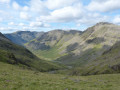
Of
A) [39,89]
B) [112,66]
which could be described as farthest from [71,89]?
[112,66]

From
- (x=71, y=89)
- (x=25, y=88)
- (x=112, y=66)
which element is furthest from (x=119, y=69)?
(x=25, y=88)

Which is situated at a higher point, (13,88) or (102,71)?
(13,88)

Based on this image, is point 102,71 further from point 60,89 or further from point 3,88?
point 3,88

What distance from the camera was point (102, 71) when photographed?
3533 inches

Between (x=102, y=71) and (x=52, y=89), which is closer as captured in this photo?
(x=52, y=89)

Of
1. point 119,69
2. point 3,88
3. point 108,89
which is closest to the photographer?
point 3,88

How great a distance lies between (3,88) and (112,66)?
9121cm

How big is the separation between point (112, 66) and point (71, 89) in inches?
3277

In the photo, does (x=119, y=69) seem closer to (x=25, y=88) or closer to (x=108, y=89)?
(x=108, y=89)

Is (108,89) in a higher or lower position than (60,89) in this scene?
lower

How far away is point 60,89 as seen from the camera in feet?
64.6

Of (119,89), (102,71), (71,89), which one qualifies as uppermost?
(71,89)

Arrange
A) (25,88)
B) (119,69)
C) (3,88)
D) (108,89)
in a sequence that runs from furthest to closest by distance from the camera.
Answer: (119,69) < (108,89) < (25,88) < (3,88)

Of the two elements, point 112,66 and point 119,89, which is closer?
point 119,89
